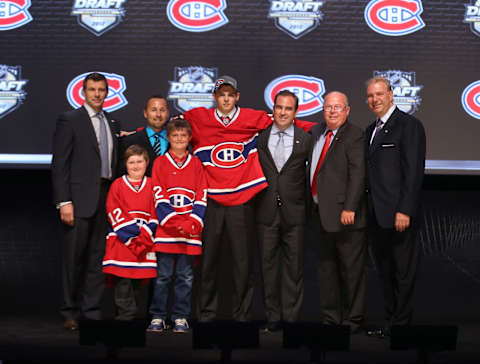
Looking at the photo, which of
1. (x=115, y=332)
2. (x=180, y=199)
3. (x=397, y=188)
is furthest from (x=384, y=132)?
(x=115, y=332)

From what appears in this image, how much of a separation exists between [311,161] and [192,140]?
77cm

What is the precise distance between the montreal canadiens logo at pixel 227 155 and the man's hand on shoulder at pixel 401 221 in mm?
996

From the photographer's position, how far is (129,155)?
3848 mm

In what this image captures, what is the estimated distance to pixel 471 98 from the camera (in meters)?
4.55

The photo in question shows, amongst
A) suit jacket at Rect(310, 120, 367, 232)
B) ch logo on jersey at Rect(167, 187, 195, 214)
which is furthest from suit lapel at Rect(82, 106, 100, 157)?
suit jacket at Rect(310, 120, 367, 232)

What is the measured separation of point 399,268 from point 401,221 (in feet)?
0.98

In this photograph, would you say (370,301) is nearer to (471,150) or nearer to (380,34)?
(471,150)

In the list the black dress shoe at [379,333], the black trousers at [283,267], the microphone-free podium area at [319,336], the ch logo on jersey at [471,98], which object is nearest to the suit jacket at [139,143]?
the black trousers at [283,267]

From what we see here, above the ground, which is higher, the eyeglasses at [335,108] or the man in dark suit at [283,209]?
the eyeglasses at [335,108]

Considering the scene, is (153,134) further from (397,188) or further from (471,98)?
(471,98)

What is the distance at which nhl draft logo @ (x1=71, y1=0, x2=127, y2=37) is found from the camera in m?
4.57

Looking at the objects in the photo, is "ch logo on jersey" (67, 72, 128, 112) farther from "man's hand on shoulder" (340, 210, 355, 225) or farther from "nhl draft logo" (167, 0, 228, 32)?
"man's hand on shoulder" (340, 210, 355, 225)

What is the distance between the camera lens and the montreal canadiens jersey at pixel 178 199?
378 cm

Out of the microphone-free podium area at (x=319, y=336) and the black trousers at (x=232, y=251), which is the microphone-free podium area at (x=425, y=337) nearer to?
the microphone-free podium area at (x=319, y=336)
